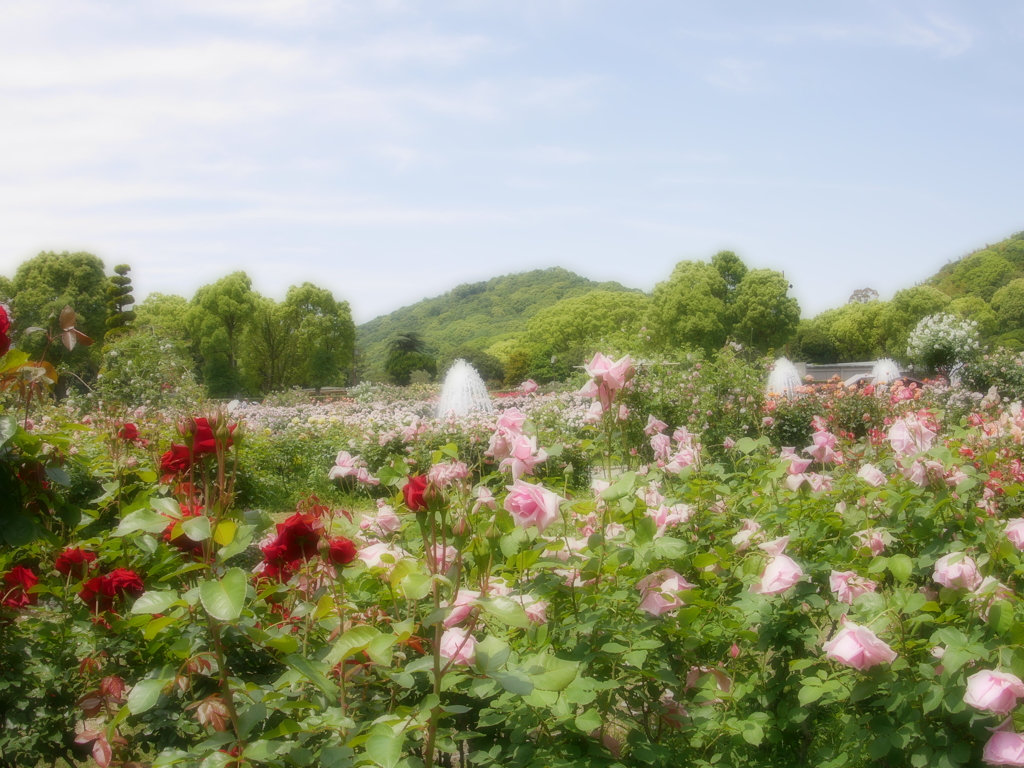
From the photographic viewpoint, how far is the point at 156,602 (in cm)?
103

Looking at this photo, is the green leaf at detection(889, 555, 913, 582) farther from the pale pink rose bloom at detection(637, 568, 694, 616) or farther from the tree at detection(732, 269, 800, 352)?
the tree at detection(732, 269, 800, 352)

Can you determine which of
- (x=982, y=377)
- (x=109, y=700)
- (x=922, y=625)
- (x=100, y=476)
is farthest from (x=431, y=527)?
(x=982, y=377)

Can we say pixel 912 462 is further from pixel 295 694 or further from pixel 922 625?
pixel 295 694

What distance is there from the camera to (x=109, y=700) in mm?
1387

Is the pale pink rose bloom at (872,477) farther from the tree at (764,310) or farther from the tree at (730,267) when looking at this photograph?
the tree at (730,267)

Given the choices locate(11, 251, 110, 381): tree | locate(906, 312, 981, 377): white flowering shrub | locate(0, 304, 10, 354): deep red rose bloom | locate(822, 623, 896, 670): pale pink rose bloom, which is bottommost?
locate(906, 312, 981, 377): white flowering shrub

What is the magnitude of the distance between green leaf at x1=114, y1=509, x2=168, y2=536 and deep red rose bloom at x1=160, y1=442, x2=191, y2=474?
25 centimetres

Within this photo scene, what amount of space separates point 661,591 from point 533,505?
380mm

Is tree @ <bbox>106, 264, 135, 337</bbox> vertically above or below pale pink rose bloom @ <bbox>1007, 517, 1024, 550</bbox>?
above

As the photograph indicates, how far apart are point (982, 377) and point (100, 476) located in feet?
44.2

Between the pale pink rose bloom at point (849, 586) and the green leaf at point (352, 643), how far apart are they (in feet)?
3.23

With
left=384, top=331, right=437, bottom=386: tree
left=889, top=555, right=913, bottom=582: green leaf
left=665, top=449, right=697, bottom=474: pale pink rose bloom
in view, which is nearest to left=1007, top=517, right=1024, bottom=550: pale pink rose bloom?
left=889, top=555, right=913, bottom=582: green leaf

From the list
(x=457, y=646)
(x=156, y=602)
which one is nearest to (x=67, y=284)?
(x=156, y=602)

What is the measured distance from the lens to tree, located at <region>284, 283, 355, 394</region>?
32.6 metres
